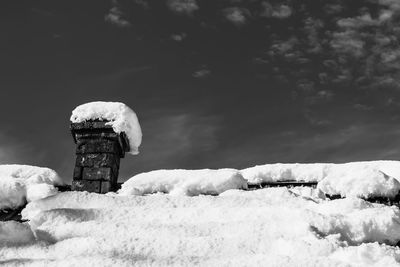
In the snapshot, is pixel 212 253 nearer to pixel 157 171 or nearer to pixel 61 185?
pixel 157 171

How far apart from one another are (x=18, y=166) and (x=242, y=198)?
2752 mm

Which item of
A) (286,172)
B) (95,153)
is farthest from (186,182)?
(95,153)

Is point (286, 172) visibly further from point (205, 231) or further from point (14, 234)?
point (14, 234)

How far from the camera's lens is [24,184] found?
4484 mm

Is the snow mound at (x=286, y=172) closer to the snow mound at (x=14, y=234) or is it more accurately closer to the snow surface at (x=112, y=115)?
the snow surface at (x=112, y=115)

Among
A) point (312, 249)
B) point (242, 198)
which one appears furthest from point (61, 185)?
point (312, 249)

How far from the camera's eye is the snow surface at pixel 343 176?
374 centimetres

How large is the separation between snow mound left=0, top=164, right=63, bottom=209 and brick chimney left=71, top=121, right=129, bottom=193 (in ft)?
0.90

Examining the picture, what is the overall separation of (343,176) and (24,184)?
296 centimetres

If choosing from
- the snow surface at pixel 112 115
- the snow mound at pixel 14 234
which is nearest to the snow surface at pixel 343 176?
the snow surface at pixel 112 115

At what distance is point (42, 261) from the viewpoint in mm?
2357

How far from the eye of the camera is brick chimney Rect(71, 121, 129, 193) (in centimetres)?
493

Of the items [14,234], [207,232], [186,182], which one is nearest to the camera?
[14,234]

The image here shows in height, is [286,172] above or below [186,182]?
above
